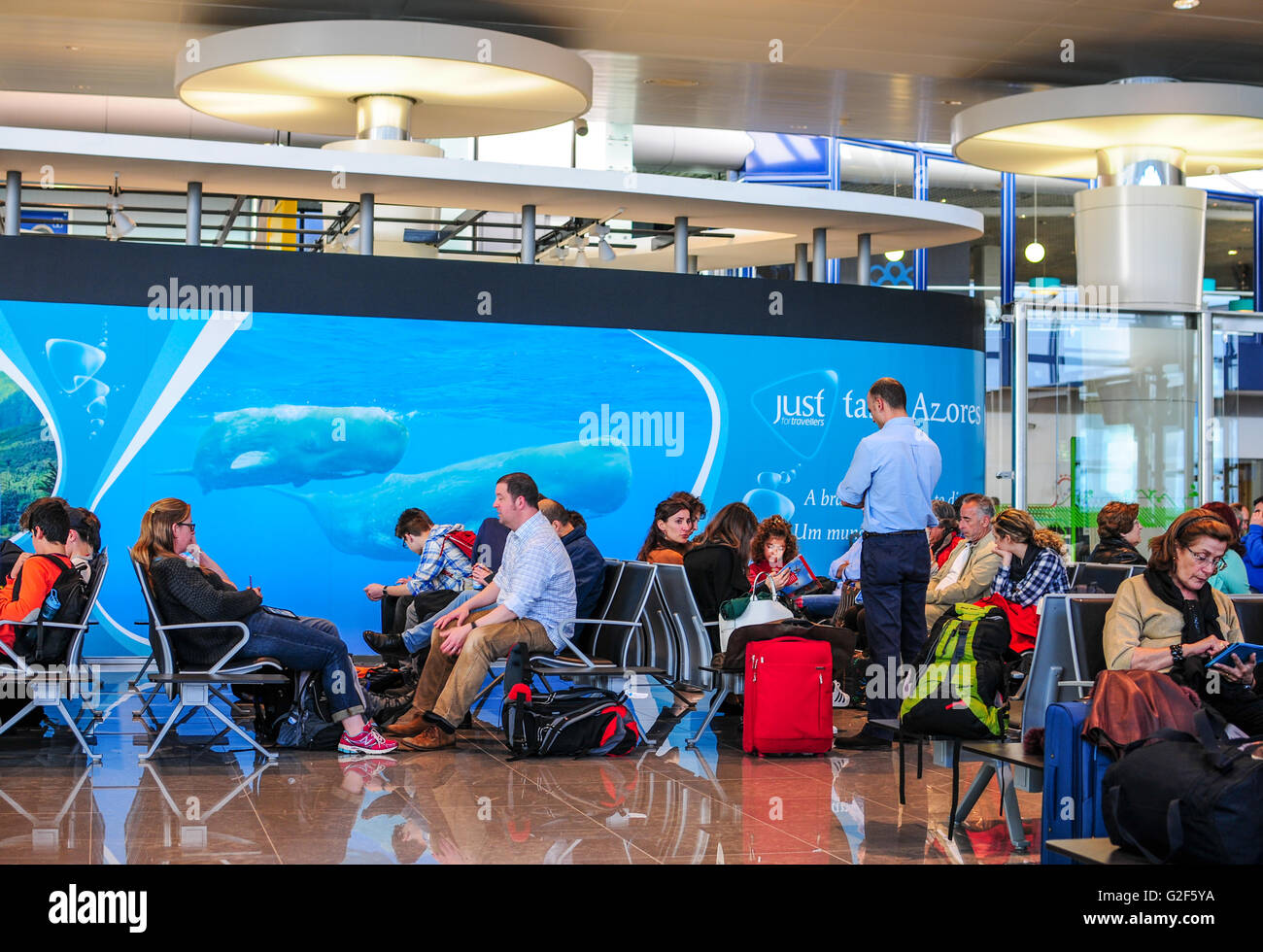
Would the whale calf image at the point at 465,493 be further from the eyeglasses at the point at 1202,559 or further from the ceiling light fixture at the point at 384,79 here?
the eyeglasses at the point at 1202,559

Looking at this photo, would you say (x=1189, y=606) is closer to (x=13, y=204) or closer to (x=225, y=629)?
(x=225, y=629)

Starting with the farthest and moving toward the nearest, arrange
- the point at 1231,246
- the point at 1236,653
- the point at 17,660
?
the point at 1231,246 < the point at 17,660 < the point at 1236,653

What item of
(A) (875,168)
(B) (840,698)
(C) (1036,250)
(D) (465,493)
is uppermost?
(A) (875,168)

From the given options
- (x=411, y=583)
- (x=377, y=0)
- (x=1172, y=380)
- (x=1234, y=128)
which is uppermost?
(x=377, y=0)

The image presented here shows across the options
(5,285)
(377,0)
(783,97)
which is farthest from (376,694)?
(783,97)

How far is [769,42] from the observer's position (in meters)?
11.3

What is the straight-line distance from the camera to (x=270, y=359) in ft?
31.6

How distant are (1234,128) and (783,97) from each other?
3976 mm

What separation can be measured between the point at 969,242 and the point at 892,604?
12237 millimetres

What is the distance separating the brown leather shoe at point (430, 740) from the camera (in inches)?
263

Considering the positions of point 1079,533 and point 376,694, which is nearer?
point 376,694

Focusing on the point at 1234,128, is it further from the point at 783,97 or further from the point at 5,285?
the point at 5,285

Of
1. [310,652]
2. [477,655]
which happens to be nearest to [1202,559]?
[477,655]

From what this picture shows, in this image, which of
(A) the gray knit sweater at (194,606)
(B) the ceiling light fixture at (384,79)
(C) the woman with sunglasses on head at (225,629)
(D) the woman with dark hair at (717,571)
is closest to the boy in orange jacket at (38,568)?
(C) the woman with sunglasses on head at (225,629)
